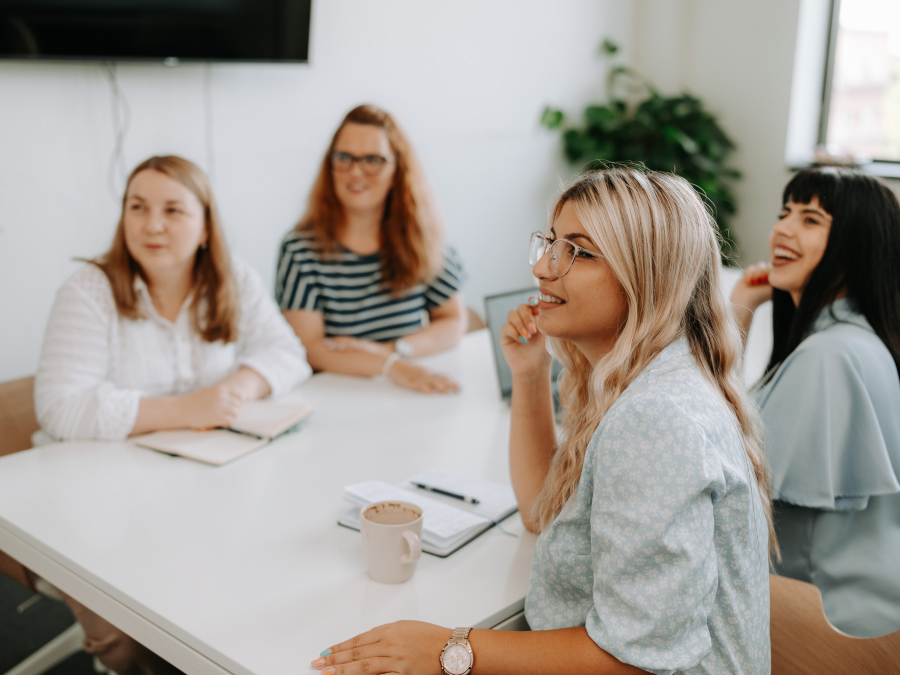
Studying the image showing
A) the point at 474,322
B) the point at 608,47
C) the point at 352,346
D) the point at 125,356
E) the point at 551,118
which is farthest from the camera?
the point at 608,47

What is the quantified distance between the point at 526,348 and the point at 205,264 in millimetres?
879

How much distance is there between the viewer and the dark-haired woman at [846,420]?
1.25 metres

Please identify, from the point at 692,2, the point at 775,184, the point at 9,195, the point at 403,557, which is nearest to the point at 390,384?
the point at 403,557

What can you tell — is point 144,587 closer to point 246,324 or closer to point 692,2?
point 246,324

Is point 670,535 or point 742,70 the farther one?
point 742,70

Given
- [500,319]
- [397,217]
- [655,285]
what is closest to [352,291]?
[397,217]

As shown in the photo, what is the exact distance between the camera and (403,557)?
1010 mm

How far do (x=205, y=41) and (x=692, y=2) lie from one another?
9.32ft

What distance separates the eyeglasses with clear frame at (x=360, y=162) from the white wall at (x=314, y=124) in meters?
0.83

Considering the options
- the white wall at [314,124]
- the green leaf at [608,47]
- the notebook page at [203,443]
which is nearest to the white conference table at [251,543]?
the notebook page at [203,443]

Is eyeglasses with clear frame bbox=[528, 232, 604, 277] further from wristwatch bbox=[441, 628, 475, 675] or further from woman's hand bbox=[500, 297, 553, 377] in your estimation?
wristwatch bbox=[441, 628, 475, 675]

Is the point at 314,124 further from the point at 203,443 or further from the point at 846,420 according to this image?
the point at 846,420

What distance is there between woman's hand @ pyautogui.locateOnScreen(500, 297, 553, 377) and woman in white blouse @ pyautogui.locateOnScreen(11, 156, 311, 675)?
0.62 metres

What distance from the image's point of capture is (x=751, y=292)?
1812 mm
